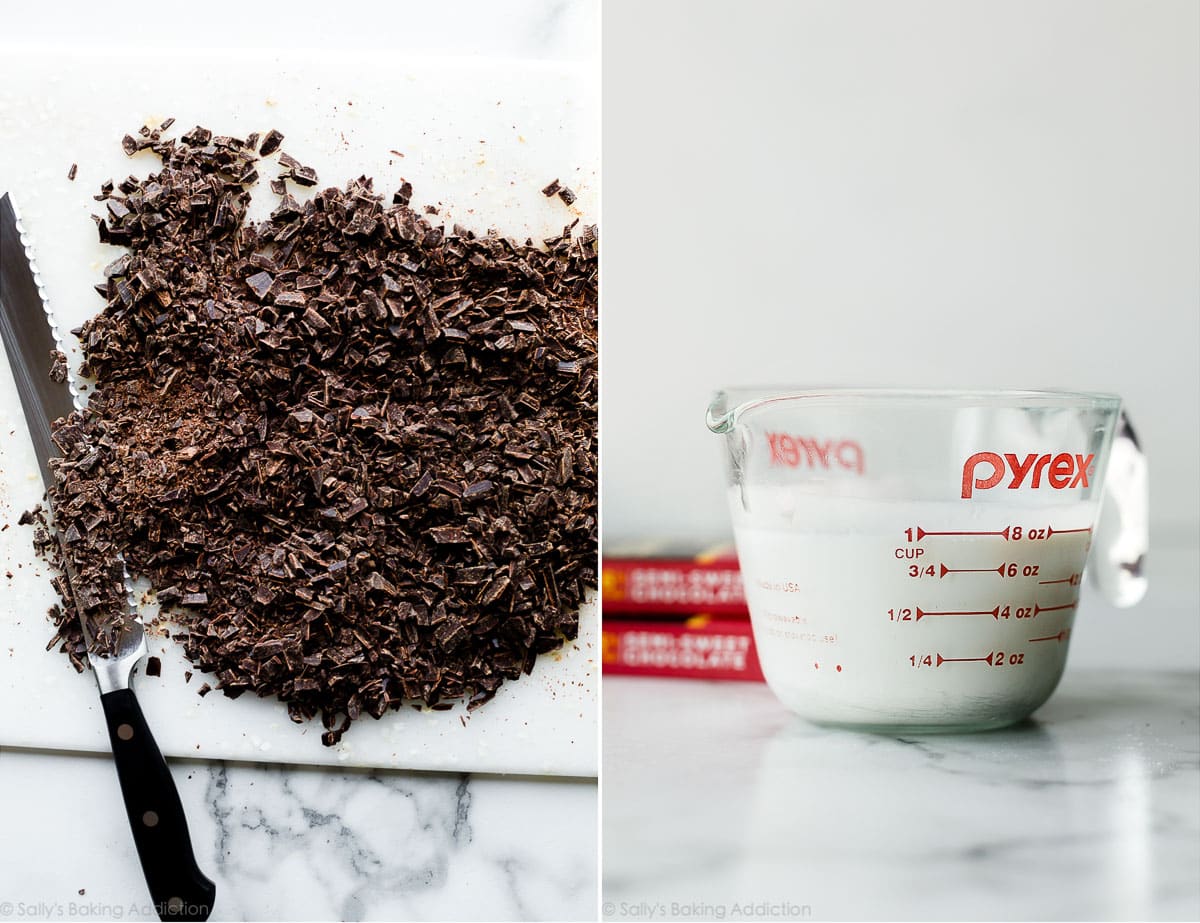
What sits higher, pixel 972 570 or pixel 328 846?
pixel 972 570

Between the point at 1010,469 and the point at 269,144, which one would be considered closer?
the point at 1010,469

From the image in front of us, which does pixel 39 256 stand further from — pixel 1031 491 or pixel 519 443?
pixel 1031 491

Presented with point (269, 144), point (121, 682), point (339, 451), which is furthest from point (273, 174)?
point (121, 682)
